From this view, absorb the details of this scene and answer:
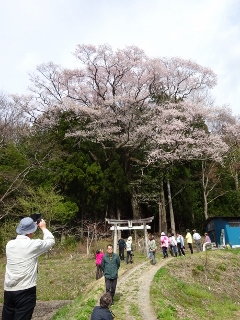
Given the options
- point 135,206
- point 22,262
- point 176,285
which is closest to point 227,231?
point 135,206

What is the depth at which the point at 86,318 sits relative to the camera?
6.97 meters

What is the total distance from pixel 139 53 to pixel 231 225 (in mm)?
14051

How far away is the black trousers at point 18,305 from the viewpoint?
281 centimetres

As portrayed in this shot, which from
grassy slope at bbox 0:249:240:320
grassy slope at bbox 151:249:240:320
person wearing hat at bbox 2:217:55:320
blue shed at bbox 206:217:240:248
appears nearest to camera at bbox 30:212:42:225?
person wearing hat at bbox 2:217:55:320

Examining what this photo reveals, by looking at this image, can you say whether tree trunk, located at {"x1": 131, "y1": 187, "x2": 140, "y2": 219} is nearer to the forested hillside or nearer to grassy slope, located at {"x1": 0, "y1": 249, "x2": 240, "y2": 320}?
the forested hillside

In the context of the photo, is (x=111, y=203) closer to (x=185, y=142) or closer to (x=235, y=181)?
(x=185, y=142)

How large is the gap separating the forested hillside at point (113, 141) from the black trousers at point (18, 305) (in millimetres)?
19338

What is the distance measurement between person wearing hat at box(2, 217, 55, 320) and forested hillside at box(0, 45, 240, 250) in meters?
19.3

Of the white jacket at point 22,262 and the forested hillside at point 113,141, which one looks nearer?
the white jacket at point 22,262

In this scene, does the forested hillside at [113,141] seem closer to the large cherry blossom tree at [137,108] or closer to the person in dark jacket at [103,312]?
the large cherry blossom tree at [137,108]

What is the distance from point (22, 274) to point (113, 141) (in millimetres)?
22491

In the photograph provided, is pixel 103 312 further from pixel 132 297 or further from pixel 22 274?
pixel 132 297

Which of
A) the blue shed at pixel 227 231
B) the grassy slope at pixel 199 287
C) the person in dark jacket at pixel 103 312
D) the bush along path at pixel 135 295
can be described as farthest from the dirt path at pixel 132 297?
the blue shed at pixel 227 231

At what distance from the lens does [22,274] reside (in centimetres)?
287
